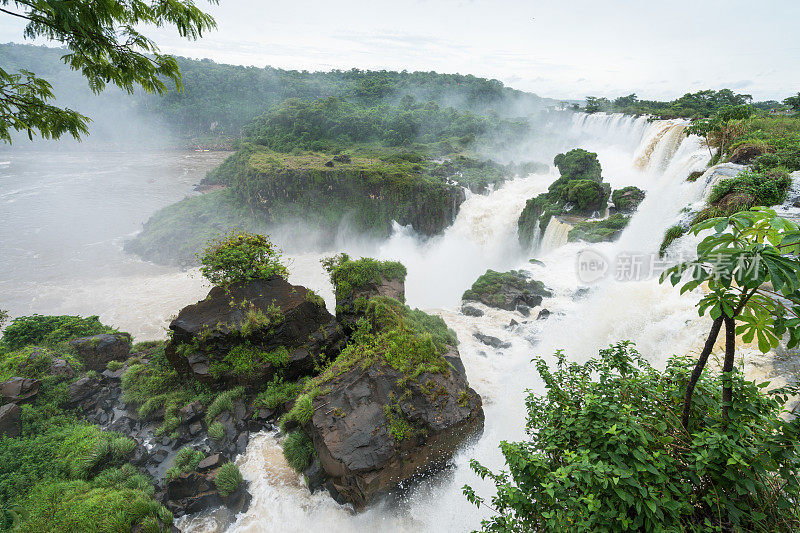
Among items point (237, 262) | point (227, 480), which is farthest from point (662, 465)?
point (237, 262)

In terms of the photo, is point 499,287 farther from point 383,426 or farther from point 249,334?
point 249,334

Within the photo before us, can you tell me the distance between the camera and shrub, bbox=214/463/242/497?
22.5 ft

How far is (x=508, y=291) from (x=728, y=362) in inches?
478

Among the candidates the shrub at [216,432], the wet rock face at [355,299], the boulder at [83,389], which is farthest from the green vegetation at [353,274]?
the boulder at [83,389]

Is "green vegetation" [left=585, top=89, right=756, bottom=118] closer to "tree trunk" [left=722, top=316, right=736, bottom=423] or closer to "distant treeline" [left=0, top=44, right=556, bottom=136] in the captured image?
"tree trunk" [left=722, top=316, right=736, bottom=423]

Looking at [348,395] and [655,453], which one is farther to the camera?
[348,395]

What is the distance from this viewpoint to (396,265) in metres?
13.2

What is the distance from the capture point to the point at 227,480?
273 inches

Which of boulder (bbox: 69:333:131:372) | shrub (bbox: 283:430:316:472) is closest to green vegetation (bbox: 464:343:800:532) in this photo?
shrub (bbox: 283:430:316:472)

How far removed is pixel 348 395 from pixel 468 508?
10.3ft

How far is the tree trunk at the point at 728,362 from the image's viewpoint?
2.37 meters

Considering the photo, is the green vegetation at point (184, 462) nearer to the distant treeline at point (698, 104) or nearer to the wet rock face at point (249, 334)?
the wet rock face at point (249, 334)

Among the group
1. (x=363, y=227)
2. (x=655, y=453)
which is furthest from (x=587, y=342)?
(x=363, y=227)

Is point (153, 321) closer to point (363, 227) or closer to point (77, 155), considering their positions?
point (363, 227)
